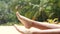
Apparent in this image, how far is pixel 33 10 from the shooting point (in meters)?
5.02

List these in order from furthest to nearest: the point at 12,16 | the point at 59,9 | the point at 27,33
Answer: the point at 12,16
the point at 59,9
the point at 27,33

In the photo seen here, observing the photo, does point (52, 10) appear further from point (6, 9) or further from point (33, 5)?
point (6, 9)

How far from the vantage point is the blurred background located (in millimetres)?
4900

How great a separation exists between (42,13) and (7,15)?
1.14 meters

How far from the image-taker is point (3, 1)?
17.6ft

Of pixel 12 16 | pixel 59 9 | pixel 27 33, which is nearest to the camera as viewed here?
pixel 27 33

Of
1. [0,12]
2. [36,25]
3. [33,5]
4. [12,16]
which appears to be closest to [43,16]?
[33,5]

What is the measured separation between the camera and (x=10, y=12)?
5375 millimetres

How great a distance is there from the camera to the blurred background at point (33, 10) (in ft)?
16.1

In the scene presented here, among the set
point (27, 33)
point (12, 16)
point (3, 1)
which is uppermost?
point (3, 1)

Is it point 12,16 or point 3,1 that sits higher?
point 3,1

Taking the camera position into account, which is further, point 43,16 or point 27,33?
point 43,16

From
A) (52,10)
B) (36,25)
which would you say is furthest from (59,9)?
(36,25)

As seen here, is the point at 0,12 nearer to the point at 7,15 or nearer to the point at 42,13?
the point at 7,15
